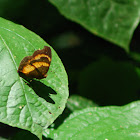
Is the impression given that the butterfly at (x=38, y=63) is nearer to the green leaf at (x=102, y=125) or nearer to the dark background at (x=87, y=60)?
the green leaf at (x=102, y=125)

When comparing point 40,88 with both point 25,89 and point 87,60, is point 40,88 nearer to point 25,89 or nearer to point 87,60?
point 25,89

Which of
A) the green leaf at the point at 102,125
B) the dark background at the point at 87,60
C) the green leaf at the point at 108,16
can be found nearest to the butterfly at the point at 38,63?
the green leaf at the point at 102,125

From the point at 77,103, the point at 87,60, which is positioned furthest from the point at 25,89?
the point at 87,60

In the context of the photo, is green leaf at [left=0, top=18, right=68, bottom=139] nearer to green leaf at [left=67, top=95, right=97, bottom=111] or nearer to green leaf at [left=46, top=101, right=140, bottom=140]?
green leaf at [left=46, top=101, right=140, bottom=140]

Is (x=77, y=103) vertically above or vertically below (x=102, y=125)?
below

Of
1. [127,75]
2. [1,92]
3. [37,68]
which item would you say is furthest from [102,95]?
[1,92]

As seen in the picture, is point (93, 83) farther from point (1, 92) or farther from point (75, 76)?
point (1, 92)

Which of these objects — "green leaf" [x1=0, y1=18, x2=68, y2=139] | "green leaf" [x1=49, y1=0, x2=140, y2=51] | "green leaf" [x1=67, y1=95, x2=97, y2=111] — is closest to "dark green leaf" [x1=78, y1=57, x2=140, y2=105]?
"green leaf" [x1=67, y1=95, x2=97, y2=111]
